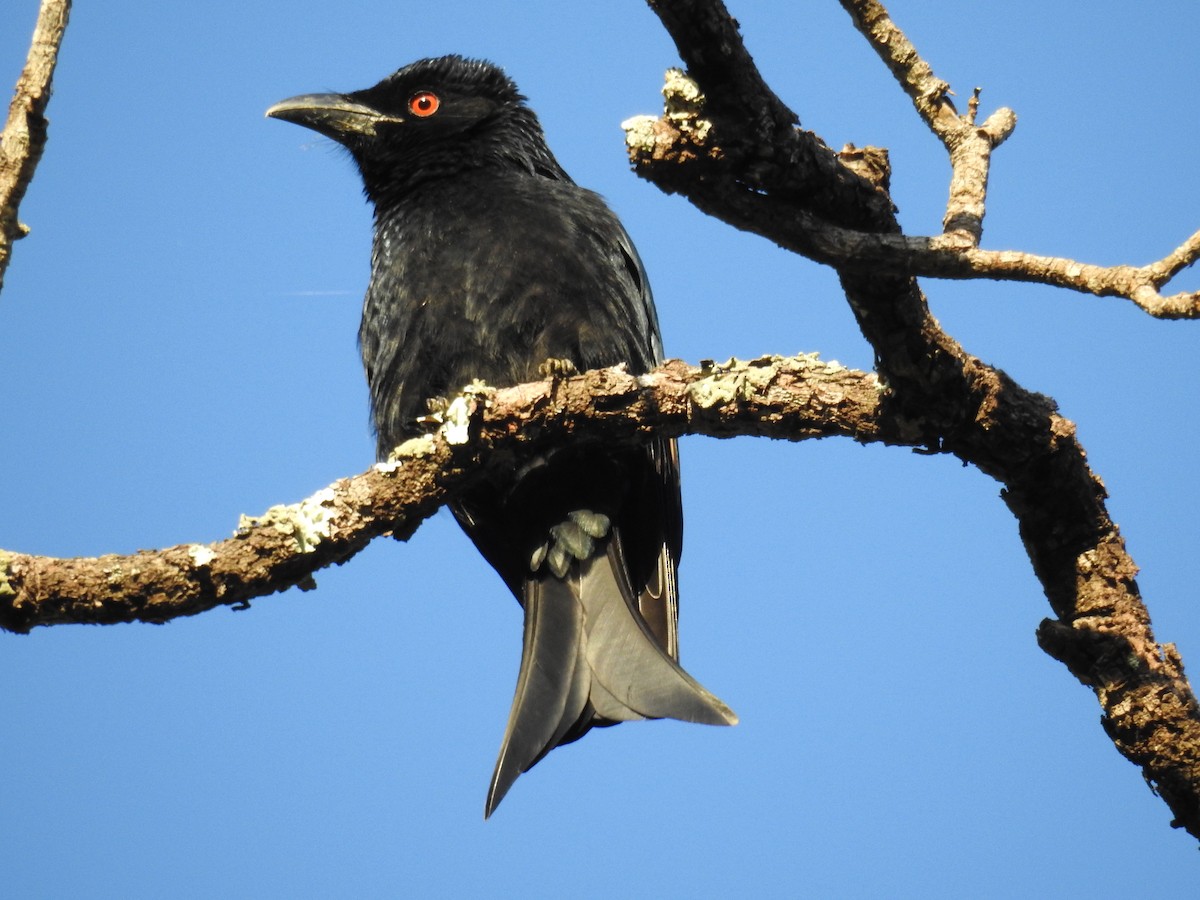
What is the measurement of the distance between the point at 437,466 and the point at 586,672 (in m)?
0.87

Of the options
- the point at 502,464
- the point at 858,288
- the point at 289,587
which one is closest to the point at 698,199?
the point at 858,288

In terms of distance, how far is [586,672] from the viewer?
3.41 m

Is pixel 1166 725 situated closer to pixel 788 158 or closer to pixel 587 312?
pixel 788 158

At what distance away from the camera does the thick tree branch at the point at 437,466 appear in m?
2.43

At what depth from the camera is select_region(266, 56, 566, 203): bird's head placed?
14.8 feet

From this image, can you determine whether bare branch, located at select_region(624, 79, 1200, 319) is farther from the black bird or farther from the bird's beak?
the bird's beak

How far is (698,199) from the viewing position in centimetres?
232

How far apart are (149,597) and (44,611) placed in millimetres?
199

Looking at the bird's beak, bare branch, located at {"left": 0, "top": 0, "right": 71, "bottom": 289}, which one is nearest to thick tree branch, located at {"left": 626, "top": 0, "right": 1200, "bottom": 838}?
bare branch, located at {"left": 0, "top": 0, "right": 71, "bottom": 289}

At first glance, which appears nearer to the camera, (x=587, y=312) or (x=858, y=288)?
(x=858, y=288)

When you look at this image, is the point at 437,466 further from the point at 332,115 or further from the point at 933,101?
the point at 332,115

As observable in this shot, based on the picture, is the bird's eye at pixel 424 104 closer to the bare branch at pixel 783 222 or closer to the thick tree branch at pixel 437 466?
the thick tree branch at pixel 437 466

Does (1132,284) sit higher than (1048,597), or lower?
higher

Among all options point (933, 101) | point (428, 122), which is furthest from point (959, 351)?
point (428, 122)
